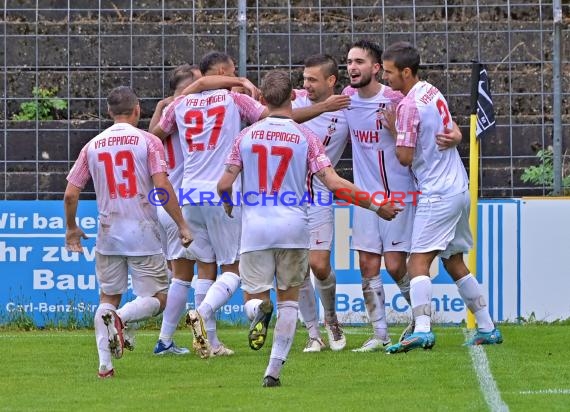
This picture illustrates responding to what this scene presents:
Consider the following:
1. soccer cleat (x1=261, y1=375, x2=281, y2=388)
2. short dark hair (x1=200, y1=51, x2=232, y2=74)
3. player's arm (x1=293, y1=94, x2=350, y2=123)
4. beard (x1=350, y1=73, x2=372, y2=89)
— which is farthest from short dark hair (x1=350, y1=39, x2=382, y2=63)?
soccer cleat (x1=261, y1=375, x2=281, y2=388)

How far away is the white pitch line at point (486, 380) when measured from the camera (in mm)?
7177

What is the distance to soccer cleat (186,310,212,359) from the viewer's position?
9.27 meters

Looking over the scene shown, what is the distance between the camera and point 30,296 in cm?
1279

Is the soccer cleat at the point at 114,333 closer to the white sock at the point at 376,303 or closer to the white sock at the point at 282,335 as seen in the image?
the white sock at the point at 282,335

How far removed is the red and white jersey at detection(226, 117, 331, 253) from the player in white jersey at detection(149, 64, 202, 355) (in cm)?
226

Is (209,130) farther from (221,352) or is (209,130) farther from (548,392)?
(548,392)

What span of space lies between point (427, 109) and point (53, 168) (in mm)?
5612

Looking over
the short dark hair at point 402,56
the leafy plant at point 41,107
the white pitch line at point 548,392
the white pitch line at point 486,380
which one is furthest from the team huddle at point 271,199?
the leafy plant at point 41,107

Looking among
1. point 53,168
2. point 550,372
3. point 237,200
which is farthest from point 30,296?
point 550,372

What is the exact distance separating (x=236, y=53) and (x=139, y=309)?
6.26 meters

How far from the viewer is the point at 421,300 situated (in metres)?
9.73

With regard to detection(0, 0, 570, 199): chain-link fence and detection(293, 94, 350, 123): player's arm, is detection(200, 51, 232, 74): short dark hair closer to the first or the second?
detection(293, 94, 350, 123): player's arm

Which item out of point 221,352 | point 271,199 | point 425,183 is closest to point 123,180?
point 271,199

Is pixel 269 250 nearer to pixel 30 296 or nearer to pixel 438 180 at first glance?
pixel 438 180
